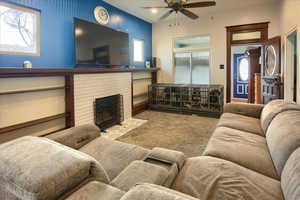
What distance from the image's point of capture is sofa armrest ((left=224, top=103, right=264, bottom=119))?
9.52 ft

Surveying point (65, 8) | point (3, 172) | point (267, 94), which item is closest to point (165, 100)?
point (267, 94)

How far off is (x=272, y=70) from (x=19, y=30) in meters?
5.06

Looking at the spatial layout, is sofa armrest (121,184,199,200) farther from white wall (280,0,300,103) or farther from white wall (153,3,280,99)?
white wall (153,3,280,99)

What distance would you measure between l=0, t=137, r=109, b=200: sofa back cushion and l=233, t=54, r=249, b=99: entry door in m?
8.85

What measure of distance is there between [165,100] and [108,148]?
400cm

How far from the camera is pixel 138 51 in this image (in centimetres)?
576

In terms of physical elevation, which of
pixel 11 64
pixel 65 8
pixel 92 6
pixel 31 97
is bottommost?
pixel 31 97

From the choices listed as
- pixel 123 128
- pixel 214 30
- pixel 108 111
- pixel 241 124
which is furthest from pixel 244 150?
pixel 214 30

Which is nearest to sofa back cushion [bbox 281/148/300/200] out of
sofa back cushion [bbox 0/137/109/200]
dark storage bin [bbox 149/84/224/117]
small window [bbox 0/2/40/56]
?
sofa back cushion [bbox 0/137/109/200]

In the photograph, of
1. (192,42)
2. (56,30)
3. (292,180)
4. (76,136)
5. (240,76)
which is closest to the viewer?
(292,180)

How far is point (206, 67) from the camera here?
5.71 meters

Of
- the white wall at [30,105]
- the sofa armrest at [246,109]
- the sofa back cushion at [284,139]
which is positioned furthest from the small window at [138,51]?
the sofa back cushion at [284,139]

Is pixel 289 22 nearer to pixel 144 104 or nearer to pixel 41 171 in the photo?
pixel 144 104

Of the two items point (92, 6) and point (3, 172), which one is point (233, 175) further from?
point (92, 6)
